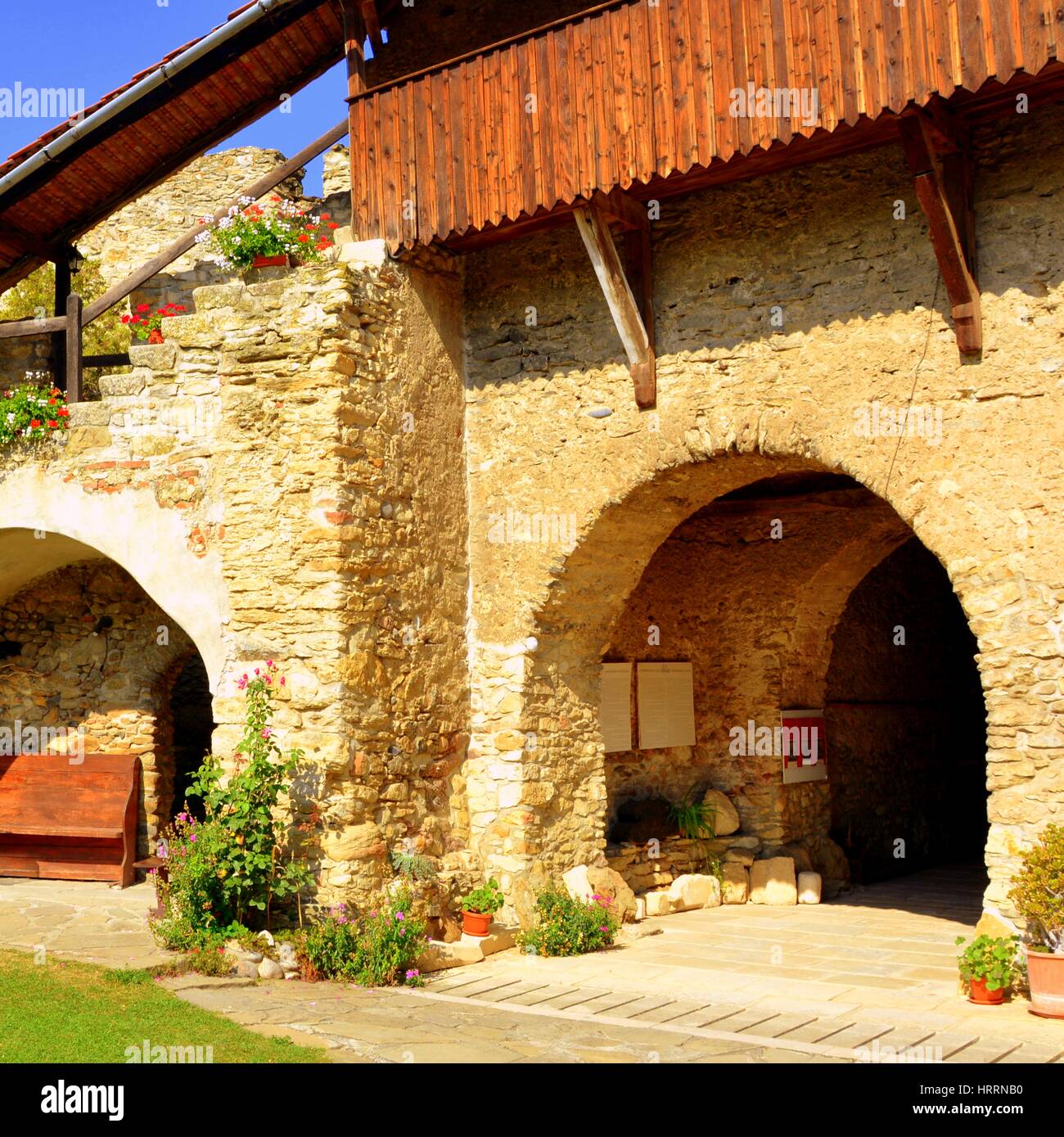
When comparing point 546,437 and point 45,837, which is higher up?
point 546,437

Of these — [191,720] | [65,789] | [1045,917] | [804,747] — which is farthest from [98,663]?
[1045,917]

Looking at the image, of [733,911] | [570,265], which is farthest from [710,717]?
[570,265]

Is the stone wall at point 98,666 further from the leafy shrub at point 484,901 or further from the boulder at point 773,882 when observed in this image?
the boulder at point 773,882

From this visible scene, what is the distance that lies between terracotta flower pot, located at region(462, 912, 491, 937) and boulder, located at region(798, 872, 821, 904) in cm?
331

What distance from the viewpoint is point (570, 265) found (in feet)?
27.9

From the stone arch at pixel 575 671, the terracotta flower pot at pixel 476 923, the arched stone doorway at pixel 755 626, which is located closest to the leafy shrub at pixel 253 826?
the terracotta flower pot at pixel 476 923

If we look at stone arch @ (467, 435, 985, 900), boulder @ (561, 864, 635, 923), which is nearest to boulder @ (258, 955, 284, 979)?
stone arch @ (467, 435, 985, 900)

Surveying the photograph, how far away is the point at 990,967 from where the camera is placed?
6207 mm

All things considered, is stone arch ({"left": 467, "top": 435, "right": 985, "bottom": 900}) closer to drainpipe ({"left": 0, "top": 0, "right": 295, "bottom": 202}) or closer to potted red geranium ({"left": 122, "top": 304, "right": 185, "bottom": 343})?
potted red geranium ({"left": 122, "top": 304, "right": 185, "bottom": 343})

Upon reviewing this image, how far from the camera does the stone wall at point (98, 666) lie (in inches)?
414

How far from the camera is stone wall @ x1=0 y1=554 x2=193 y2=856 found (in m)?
10.5
